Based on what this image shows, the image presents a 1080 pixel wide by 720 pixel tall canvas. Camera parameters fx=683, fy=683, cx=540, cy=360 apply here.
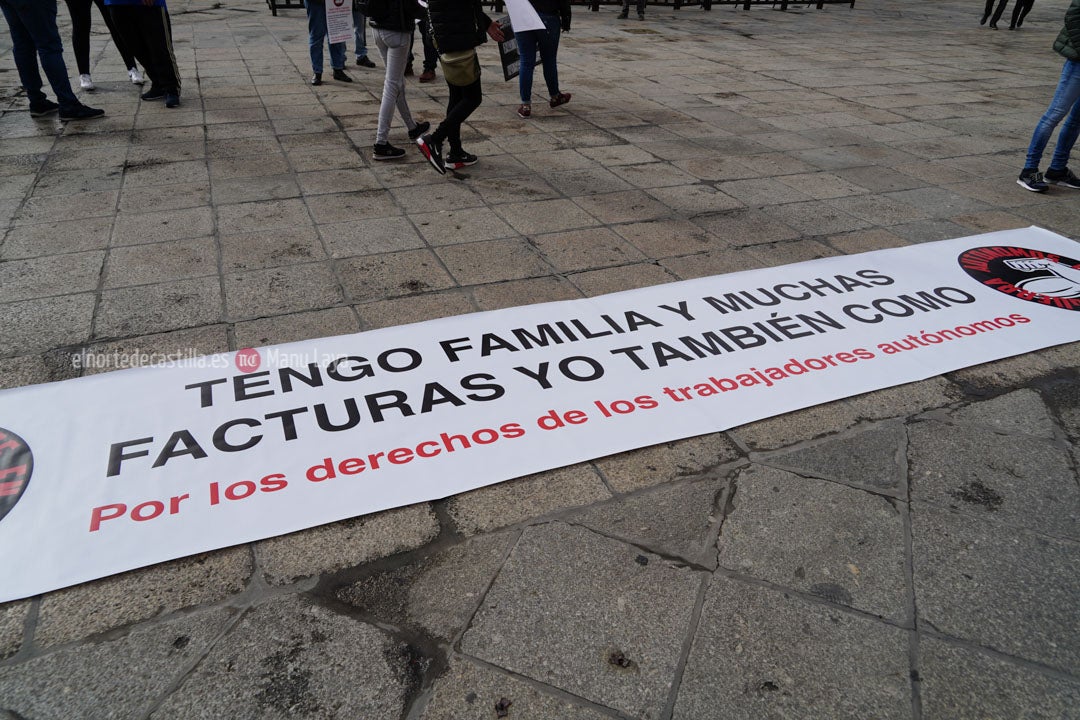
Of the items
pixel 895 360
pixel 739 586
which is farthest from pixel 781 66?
pixel 739 586

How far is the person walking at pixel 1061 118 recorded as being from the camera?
4.66m

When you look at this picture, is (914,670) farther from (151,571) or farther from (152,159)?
(152,159)

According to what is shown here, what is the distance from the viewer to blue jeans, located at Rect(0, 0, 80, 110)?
560 cm

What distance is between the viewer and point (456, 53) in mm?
4613

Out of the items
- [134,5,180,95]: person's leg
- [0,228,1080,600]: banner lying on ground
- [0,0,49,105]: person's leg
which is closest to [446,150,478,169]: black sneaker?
[0,228,1080,600]: banner lying on ground

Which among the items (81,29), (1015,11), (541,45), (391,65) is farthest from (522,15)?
(1015,11)

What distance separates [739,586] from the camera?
6.72 ft

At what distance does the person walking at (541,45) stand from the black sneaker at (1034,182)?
13.7 ft

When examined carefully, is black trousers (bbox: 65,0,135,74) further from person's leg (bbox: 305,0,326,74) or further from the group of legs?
the group of legs

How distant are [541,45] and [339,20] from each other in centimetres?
198

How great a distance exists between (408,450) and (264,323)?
1242 mm

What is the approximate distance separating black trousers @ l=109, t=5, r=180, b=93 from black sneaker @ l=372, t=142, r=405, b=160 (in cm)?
258

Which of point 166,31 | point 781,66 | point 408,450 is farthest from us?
point 781,66

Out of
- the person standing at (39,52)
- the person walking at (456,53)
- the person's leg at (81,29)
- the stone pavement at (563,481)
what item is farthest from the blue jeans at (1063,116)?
the person's leg at (81,29)
